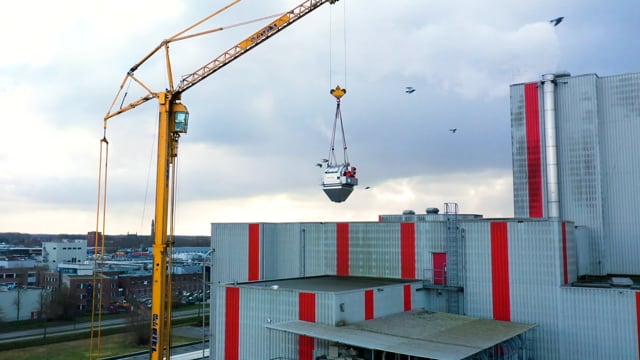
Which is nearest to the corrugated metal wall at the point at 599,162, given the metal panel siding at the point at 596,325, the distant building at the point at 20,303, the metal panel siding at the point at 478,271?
the metal panel siding at the point at 478,271

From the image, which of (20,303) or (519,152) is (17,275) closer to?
(20,303)

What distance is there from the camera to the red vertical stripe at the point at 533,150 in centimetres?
3656

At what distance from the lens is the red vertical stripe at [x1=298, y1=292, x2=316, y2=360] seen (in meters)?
25.0

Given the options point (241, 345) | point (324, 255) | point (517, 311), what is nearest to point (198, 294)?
point (324, 255)

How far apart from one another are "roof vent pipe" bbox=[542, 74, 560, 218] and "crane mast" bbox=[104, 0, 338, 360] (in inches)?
676

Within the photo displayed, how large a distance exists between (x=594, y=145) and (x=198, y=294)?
240 ft

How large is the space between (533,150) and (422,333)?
772 inches

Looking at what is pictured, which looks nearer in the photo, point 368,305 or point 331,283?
point 368,305

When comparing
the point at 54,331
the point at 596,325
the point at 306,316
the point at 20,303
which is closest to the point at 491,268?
the point at 596,325

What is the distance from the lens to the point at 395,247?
33.4 m

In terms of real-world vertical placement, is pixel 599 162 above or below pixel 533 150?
below

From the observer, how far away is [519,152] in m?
37.3

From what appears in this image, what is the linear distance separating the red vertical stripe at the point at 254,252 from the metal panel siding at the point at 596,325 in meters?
20.2

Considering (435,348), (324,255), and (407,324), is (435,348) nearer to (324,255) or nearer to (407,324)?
(407,324)
